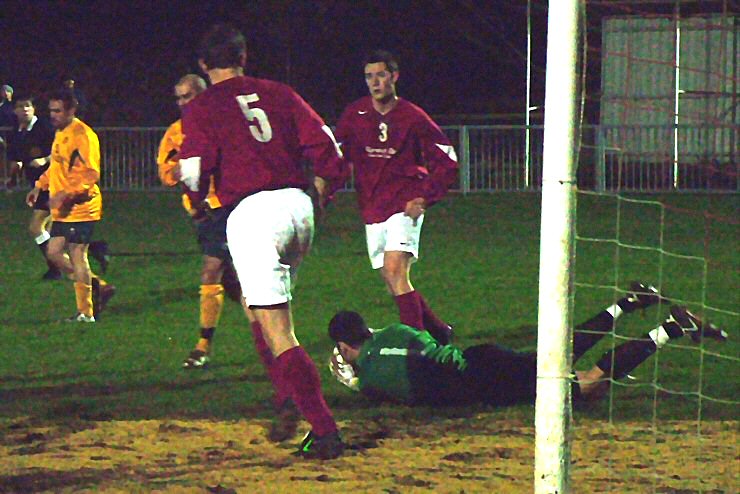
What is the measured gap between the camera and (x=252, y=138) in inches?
263

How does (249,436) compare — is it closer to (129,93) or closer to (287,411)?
(287,411)

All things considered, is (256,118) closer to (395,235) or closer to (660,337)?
(660,337)

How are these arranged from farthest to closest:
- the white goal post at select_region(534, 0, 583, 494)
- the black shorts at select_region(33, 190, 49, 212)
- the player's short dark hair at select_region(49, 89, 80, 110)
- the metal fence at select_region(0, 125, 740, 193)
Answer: the metal fence at select_region(0, 125, 740, 193) → the black shorts at select_region(33, 190, 49, 212) → the player's short dark hair at select_region(49, 89, 80, 110) → the white goal post at select_region(534, 0, 583, 494)

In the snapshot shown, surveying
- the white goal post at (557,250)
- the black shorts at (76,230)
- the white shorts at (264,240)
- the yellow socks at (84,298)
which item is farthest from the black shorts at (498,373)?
the black shorts at (76,230)

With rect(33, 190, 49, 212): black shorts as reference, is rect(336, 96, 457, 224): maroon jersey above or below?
above

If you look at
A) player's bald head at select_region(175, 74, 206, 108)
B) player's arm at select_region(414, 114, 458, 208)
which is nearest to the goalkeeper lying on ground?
player's arm at select_region(414, 114, 458, 208)

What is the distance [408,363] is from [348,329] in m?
0.40

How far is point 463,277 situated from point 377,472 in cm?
762

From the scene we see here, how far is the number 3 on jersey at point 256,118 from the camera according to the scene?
21.9 feet

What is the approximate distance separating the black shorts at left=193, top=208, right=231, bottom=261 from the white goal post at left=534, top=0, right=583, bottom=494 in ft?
13.7

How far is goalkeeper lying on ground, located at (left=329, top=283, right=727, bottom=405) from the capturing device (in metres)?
7.39

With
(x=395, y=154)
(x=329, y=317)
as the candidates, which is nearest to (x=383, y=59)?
(x=395, y=154)

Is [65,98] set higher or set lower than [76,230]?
higher

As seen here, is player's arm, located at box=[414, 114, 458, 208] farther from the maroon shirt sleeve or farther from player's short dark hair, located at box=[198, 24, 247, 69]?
player's short dark hair, located at box=[198, 24, 247, 69]
